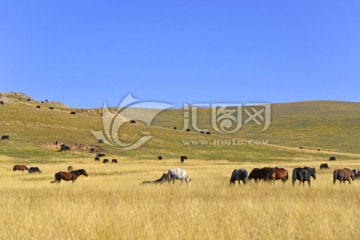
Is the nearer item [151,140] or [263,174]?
[263,174]

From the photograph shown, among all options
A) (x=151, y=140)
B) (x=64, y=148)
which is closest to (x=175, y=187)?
(x=64, y=148)

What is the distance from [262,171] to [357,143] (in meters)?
79.6

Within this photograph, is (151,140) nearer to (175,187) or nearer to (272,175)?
(272,175)

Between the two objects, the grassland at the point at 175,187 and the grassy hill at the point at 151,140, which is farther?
the grassy hill at the point at 151,140

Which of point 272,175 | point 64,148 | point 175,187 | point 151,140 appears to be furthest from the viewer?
point 151,140

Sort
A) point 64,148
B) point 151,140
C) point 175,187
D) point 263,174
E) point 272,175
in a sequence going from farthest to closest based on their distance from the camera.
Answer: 1. point 151,140
2. point 64,148
3. point 263,174
4. point 272,175
5. point 175,187

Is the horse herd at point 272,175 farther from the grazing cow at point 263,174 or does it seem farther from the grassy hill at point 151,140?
the grassy hill at point 151,140

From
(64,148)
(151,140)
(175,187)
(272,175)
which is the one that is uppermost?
(151,140)

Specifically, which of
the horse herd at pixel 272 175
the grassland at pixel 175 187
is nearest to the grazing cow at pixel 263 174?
the horse herd at pixel 272 175

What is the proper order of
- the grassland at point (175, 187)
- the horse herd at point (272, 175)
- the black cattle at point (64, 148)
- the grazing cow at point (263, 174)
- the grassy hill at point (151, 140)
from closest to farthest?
1. the grassland at point (175, 187)
2. the horse herd at point (272, 175)
3. the grazing cow at point (263, 174)
4. the black cattle at point (64, 148)
5. the grassy hill at point (151, 140)

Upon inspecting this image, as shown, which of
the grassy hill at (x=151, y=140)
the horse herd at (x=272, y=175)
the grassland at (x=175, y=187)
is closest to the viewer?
the grassland at (x=175, y=187)

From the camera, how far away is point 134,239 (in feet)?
22.7

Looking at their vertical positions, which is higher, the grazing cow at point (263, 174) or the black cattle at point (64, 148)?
the black cattle at point (64, 148)

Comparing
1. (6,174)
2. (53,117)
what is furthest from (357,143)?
(6,174)
